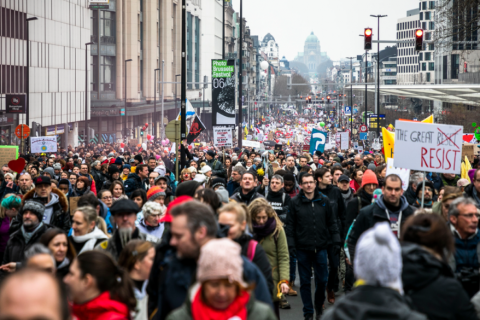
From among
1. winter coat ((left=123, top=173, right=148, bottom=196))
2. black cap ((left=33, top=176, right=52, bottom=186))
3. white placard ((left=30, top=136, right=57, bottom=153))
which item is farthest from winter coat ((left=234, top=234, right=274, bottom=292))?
white placard ((left=30, top=136, right=57, bottom=153))

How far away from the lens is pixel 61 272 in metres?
5.73

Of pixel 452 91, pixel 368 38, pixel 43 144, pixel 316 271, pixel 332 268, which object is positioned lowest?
pixel 332 268

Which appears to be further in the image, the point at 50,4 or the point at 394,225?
the point at 50,4

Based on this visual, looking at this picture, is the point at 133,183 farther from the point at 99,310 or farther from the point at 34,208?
the point at 99,310

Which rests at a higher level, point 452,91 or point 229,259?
point 452,91

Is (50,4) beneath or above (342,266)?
above

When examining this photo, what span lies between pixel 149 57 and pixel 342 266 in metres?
72.8

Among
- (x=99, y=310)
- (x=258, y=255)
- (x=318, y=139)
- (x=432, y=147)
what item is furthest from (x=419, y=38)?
(x=99, y=310)

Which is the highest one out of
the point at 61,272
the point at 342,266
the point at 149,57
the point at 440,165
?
the point at 149,57

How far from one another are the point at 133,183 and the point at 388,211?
7442 mm

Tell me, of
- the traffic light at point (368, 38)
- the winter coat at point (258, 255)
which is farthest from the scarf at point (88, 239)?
the traffic light at point (368, 38)

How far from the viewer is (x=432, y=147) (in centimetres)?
877

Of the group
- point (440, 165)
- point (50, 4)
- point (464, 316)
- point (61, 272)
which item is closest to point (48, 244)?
point (61, 272)

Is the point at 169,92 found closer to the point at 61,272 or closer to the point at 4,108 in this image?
the point at 4,108
